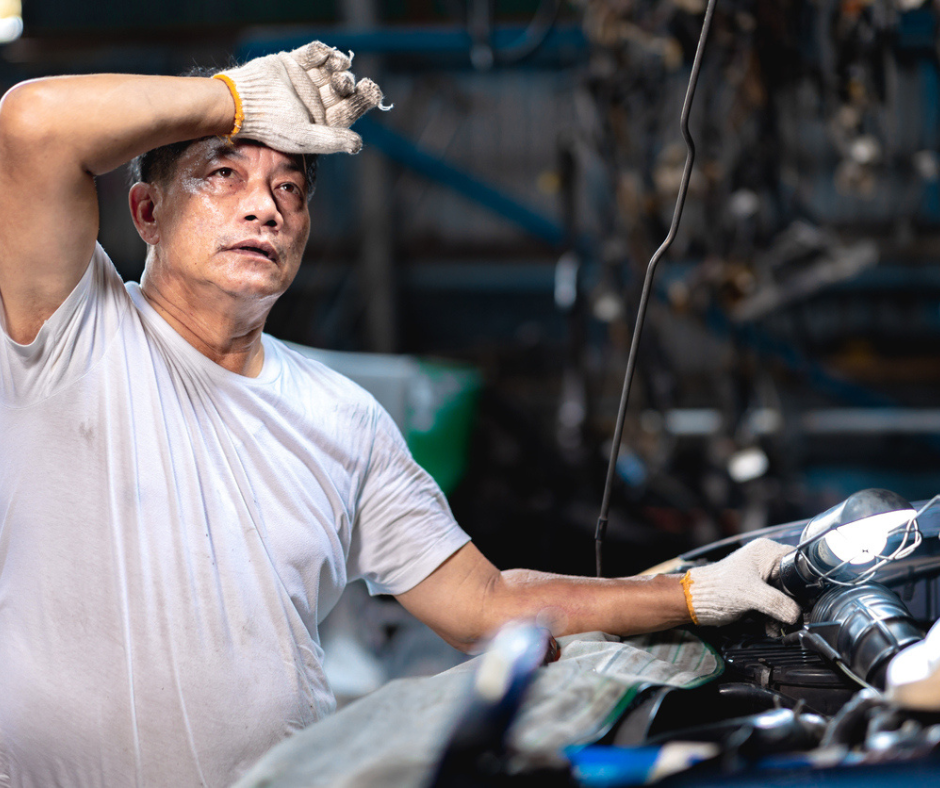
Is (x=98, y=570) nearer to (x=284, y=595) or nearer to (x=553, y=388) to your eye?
(x=284, y=595)

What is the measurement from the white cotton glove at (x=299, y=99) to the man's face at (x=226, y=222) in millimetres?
47

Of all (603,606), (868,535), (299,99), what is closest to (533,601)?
(603,606)

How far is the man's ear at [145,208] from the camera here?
129 centimetres

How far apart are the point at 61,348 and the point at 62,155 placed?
25cm

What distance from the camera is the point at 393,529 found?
1390mm

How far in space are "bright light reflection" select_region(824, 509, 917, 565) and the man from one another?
0.49ft

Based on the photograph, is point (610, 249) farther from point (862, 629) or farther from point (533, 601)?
point (862, 629)

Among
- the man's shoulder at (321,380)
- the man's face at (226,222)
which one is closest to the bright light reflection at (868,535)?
the man's shoulder at (321,380)

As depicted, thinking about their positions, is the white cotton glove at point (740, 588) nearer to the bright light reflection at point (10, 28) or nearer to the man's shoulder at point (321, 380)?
the man's shoulder at point (321, 380)

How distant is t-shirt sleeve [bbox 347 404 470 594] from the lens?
137cm

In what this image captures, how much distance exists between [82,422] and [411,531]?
20.9 inches

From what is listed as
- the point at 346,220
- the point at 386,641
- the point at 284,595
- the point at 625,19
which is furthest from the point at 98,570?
the point at 346,220

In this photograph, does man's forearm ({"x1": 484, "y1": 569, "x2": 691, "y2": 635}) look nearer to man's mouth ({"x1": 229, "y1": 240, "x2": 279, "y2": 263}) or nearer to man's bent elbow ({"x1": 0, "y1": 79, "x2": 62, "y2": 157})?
man's mouth ({"x1": 229, "y1": 240, "x2": 279, "y2": 263})

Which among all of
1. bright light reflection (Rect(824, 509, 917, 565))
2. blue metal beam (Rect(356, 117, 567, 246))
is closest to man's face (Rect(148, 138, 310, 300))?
bright light reflection (Rect(824, 509, 917, 565))
